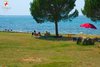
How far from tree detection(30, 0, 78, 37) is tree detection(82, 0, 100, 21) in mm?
5510

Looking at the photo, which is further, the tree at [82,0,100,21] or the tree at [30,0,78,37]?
the tree at [30,0,78,37]

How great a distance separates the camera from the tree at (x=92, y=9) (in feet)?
165

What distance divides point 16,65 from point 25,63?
1.19 metres

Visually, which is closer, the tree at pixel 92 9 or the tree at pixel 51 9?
the tree at pixel 92 9

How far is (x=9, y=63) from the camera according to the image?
74.6ft

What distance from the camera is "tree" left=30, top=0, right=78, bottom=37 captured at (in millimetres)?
57094

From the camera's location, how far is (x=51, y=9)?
190 feet

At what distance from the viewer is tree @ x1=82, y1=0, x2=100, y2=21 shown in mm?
50219

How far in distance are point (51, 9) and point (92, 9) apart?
29.5ft

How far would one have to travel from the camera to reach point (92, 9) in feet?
168

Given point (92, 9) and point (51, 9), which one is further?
point (51, 9)

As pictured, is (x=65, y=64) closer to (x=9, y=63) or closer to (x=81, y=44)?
(x=9, y=63)

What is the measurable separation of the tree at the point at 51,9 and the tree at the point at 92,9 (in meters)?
5.51

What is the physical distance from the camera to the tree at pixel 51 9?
187 feet
